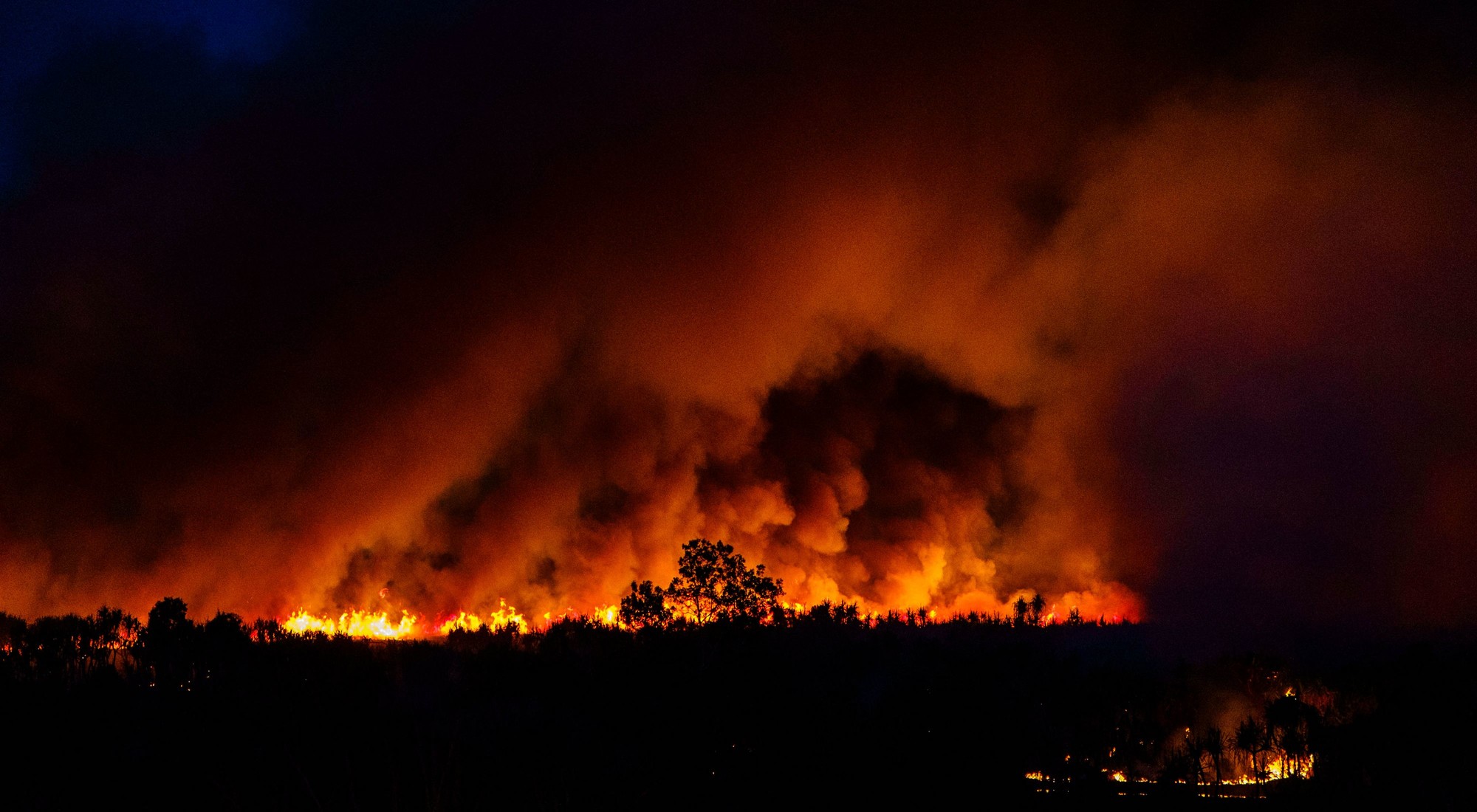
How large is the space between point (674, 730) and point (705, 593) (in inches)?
311

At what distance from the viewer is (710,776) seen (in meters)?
9.77

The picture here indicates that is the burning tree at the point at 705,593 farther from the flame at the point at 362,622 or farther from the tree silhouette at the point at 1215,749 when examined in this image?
the flame at the point at 362,622

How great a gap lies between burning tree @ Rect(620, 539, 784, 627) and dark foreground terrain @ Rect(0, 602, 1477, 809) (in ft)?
10.8

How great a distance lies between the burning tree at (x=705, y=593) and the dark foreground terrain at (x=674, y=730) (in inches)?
130

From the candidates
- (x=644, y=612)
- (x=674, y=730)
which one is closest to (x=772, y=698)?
(x=674, y=730)

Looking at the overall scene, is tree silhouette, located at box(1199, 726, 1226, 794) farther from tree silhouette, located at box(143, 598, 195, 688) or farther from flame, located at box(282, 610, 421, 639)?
flame, located at box(282, 610, 421, 639)

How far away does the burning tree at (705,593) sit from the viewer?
17.0 meters

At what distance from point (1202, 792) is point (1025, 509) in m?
24.4

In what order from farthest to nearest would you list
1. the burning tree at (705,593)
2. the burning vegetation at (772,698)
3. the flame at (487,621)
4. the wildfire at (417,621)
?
the wildfire at (417,621) < the flame at (487,621) < the burning tree at (705,593) < the burning vegetation at (772,698)

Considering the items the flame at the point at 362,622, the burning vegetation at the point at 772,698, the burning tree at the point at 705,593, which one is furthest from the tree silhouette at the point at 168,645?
the flame at the point at 362,622

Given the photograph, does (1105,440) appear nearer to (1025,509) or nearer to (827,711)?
(1025,509)

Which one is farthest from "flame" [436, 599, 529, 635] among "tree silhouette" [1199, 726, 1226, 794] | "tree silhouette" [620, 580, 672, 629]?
"tree silhouette" [1199, 726, 1226, 794]

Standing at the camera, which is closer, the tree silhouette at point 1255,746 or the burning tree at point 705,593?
the tree silhouette at point 1255,746

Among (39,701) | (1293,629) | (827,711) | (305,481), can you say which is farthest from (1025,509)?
(39,701)
